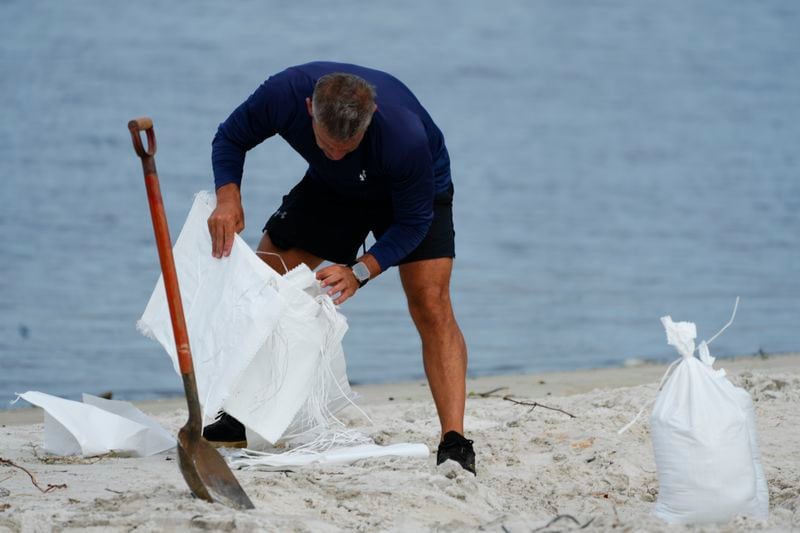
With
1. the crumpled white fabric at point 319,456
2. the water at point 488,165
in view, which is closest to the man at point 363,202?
the crumpled white fabric at point 319,456

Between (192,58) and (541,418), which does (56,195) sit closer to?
(192,58)

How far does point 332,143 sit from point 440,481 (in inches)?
40.4

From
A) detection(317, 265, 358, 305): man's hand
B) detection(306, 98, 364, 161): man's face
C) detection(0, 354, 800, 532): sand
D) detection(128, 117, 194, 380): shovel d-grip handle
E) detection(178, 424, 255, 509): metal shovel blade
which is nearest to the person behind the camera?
detection(0, 354, 800, 532): sand

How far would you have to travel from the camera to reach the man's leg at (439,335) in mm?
3883

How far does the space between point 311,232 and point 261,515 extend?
1.34 metres

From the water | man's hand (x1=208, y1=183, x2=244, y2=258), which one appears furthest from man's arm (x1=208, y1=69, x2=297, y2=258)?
the water

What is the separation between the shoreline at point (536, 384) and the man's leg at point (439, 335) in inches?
55.1

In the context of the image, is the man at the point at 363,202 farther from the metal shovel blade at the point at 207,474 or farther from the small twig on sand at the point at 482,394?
the small twig on sand at the point at 482,394

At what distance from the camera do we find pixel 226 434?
4.04 meters

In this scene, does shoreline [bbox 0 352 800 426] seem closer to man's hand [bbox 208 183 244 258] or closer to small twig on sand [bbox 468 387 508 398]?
small twig on sand [bbox 468 387 508 398]

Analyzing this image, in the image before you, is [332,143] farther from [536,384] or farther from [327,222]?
[536,384]

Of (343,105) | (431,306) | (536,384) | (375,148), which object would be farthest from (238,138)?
(536,384)

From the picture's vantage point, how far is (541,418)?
4582mm

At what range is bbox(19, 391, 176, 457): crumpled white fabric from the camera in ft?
12.8
